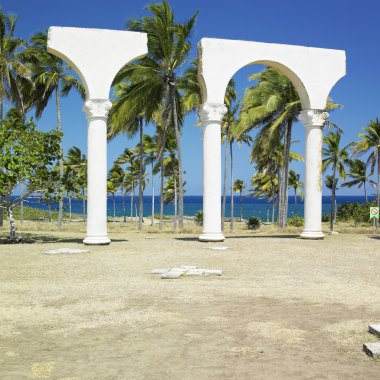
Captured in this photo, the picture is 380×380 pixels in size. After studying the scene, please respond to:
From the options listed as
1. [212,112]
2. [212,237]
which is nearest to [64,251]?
[212,237]

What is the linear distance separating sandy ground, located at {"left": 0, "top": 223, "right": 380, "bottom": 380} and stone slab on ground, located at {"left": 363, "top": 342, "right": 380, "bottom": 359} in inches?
2.5

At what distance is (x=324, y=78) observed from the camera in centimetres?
1605

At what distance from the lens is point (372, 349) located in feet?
14.4

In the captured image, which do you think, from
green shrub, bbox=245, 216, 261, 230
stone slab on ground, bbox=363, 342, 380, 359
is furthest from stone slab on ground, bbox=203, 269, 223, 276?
green shrub, bbox=245, 216, 261, 230

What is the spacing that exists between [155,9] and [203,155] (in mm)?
8483

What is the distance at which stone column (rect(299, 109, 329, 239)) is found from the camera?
16.0 metres

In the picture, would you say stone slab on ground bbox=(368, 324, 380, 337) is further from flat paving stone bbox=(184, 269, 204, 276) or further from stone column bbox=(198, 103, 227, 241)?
stone column bbox=(198, 103, 227, 241)

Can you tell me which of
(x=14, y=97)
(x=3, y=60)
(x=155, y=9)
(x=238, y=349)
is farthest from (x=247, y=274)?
(x=14, y=97)

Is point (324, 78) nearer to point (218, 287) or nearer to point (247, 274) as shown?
point (247, 274)

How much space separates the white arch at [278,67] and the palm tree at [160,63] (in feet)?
19.4

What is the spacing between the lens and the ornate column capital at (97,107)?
1412 cm

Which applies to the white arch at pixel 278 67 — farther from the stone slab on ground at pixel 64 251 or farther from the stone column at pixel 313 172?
the stone slab on ground at pixel 64 251

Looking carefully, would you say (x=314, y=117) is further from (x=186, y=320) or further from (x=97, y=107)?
(x=186, y=320)

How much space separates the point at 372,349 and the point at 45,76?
82.6 feet
